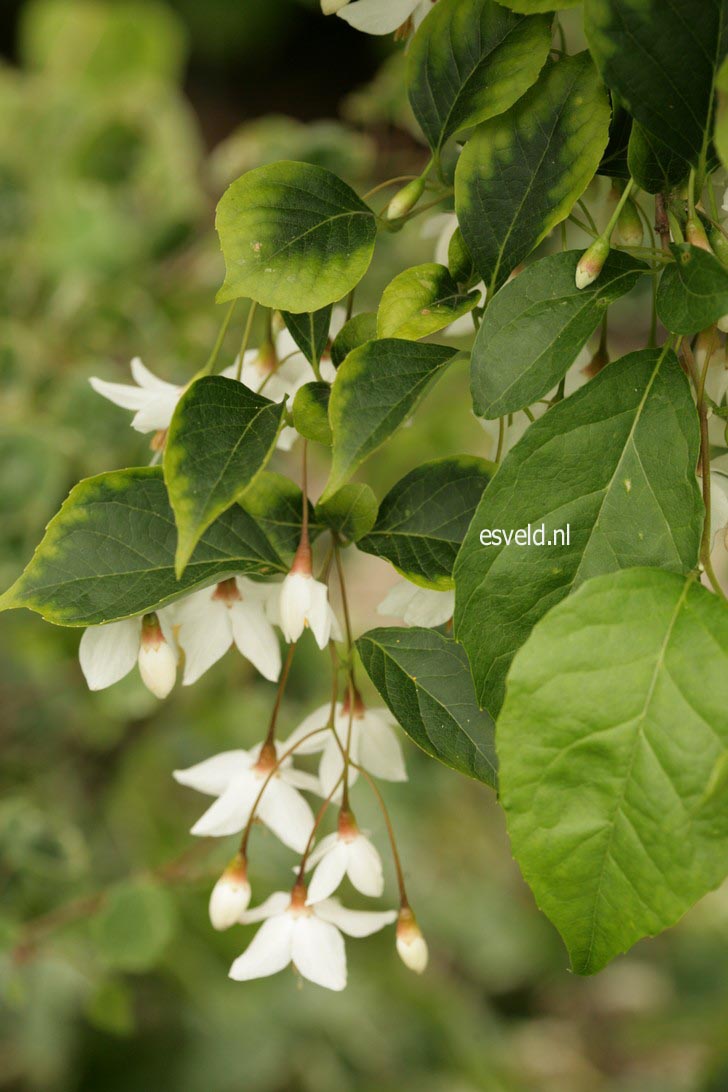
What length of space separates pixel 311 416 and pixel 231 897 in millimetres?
217

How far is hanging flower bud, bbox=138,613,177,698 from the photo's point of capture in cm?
41

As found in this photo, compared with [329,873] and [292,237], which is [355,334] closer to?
[292,237]

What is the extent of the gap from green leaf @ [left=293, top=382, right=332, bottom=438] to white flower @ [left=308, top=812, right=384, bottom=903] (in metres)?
0.17

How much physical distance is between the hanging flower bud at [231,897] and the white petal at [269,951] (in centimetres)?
1

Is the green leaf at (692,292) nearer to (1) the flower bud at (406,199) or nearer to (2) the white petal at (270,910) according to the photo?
(1) the flower bud at (406,199)

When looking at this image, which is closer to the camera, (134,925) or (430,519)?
(430,519)

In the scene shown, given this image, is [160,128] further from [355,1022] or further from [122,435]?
[355,1022]

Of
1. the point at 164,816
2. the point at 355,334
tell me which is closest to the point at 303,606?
the point at 355,334

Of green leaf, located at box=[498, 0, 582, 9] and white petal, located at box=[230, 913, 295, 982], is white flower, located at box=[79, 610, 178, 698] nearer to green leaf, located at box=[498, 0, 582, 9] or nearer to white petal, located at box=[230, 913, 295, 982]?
white petal, located at box=[230, 913, 295, 982]

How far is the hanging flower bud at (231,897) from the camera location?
45 centimetres

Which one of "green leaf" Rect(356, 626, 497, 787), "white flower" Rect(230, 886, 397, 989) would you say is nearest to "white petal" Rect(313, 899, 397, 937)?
"white flower" Rect(230, 886, 397, 989)

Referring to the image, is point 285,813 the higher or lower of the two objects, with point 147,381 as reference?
lower

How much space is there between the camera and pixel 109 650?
43cm

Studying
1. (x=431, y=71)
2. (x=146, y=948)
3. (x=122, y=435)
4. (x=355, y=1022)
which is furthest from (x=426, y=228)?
(x=355, y=1022)
